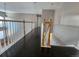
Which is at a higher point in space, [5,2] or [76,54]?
[5,2]

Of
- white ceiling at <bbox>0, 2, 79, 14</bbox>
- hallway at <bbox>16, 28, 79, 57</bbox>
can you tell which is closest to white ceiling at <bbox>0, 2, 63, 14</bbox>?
white ceiling at <bbox>0, 2, 79, 14</bbox>

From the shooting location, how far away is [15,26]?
96 cm

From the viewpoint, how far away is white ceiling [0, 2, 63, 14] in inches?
35.0

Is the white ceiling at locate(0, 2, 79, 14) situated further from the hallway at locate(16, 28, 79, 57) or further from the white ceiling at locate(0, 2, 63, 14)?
the hallway at locate(16, 28, 79, 57)

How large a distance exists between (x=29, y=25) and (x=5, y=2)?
311mm

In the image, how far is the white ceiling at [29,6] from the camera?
889 mm

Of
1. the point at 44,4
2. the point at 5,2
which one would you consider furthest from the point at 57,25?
the point at 5,2

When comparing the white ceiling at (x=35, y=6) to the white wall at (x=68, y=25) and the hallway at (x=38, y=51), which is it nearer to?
the white wall at (x=68, y=25)

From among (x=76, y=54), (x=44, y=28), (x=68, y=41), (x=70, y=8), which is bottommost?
(x=76, y=54)

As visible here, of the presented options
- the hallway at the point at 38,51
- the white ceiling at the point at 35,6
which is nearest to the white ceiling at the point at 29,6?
the white ceiling at the point at 35,6

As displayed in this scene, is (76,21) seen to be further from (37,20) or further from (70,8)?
(37,20)

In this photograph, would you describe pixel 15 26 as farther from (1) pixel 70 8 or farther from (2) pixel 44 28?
(1) pixel 70 8

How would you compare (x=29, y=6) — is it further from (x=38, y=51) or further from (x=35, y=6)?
(x=38, y=51)

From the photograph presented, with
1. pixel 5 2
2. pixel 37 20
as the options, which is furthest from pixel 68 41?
pixel 5 2
